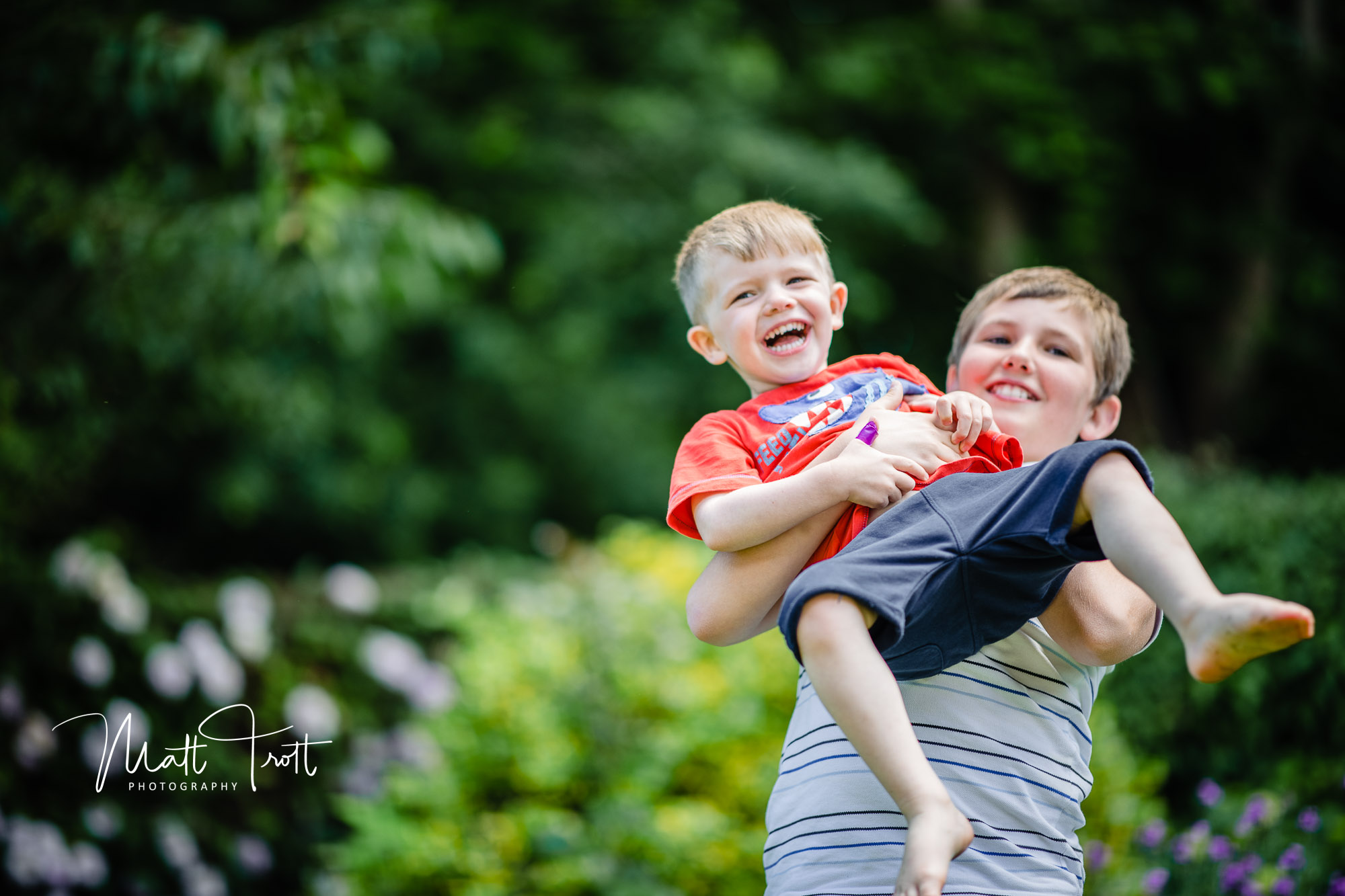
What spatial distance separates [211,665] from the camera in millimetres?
4289

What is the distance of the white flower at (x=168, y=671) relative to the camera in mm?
4230

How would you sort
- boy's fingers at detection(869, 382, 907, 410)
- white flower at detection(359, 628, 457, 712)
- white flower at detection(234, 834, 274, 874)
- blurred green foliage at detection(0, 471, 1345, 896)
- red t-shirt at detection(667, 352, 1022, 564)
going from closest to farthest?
red t-shirt at detection(667, 352, 1022, 564)
boy's fingers at detection(869, 382, 907, 410)
blurred green foliage at detection(0, 471, 1345, 896)
white flower at detection(234, 834, 274, 874)
white flower at detection(359, 628, 457, 712)

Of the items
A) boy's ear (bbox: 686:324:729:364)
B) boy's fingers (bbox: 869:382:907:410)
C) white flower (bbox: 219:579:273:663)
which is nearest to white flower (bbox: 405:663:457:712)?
white flower (bbox: 219:579:273:663)

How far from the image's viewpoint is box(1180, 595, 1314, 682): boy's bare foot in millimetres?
1026

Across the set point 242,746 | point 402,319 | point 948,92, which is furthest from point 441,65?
point 242,746

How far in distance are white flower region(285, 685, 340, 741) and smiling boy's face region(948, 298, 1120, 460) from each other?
11.9ft

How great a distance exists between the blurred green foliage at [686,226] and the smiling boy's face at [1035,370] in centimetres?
399

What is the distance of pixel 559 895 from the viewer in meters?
3.22

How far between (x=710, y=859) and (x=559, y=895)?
50 cm

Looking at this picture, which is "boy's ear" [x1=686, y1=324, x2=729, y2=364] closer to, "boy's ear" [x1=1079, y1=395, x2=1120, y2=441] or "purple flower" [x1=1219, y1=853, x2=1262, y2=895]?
"boy's ear" [x1=1079, y1=395, x2=1120, y2=441]

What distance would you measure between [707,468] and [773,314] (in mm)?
307

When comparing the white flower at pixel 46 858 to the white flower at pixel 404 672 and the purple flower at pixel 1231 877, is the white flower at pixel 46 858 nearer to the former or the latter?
the white flower at pixel 404 672

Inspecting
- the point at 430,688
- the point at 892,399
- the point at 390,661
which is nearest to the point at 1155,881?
the point at 892,399

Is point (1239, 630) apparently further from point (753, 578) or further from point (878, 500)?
point (753, 578)
